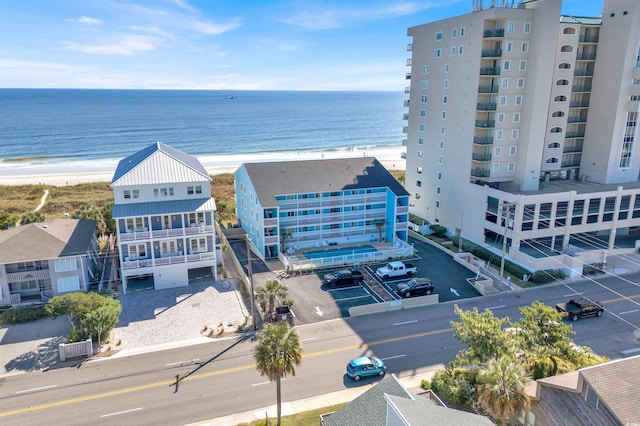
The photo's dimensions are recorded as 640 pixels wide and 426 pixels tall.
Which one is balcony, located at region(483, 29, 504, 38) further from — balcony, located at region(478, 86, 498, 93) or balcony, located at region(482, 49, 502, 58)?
balcony, located at region(478, 86, 498, 93)

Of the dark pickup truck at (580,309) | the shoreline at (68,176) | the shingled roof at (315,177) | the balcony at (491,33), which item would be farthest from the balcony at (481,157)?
the shoreline at (68,176)

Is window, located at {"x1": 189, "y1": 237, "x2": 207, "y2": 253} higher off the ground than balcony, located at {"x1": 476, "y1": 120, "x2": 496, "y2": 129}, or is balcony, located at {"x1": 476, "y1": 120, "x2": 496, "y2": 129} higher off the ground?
balcony, located at {"x1": 476, "y1": 120, "x2": 496, "y2": 129}

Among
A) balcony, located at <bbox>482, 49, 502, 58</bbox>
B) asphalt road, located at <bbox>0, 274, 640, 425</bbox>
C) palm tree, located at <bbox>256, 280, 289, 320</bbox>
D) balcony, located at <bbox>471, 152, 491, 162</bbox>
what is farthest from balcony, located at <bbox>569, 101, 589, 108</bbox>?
palm tree, located at <bbox>256, 280, 289, 320</bbox>

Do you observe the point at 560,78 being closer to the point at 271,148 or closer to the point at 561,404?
the point at 561,404

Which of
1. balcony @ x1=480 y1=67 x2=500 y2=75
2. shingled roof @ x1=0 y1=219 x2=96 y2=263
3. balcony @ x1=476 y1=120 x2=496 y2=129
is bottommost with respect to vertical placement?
shingled roof @ x1=0 y1=219 x2=96 y2=263

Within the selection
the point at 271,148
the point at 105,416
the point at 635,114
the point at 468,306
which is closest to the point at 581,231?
the point at 635,114

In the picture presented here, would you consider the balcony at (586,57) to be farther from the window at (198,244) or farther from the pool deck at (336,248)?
the window at (198,244)

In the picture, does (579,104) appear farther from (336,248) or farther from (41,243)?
(41,243)
